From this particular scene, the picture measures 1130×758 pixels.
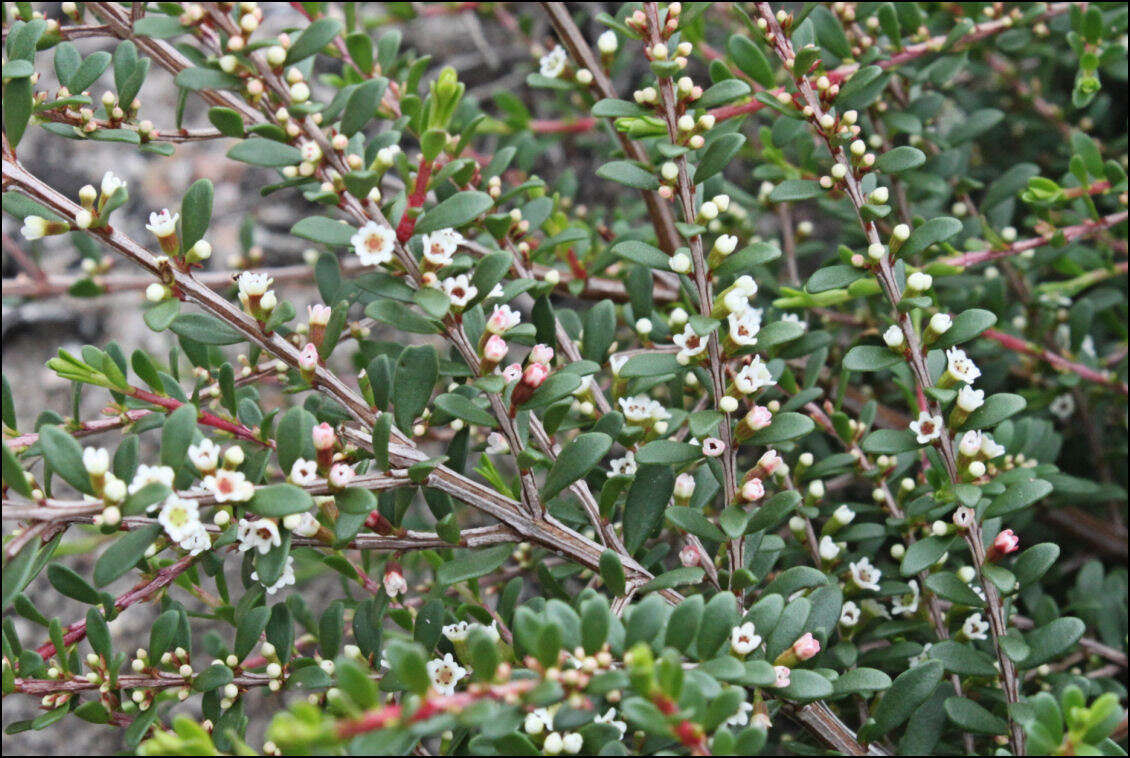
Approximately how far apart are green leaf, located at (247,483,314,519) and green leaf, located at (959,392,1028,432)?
3.28 feet

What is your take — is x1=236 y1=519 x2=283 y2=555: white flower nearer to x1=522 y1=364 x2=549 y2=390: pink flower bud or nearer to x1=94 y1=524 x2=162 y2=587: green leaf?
x1=94 y1=524 x2=162 y2=587: green leaf

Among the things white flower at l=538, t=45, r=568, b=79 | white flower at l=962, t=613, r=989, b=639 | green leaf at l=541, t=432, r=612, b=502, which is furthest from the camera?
white flower at l=538, t=45, r=568, b=79

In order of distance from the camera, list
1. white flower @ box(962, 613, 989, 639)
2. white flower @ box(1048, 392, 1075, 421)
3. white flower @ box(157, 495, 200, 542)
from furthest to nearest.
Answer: white flower @ box(1048, 392, 1075, 421)
white flower @ box(962, 613, 989, 639)
white flower @ box(157, 495, 200, 542)

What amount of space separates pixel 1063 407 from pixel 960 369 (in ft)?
3.73

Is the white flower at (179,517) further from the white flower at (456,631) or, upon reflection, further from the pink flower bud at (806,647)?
the pink flower bud at (806,647)

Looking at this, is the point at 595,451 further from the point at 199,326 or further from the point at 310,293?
the point at 310,293

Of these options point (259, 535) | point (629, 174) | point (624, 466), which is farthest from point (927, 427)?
point (259, 535)

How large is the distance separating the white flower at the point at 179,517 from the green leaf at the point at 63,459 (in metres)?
0.10

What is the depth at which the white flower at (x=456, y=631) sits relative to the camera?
152cm

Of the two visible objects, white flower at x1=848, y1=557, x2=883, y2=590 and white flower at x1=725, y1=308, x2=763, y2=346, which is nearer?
white flower at x1=725, y1=308, x2=763, y2=346

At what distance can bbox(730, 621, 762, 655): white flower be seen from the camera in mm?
1343

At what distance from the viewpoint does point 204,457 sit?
1.27 meters

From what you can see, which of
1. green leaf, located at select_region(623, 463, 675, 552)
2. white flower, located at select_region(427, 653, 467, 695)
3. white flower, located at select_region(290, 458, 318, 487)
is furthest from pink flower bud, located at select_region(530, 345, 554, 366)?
white flower, located at select_region(427, 653, 467, 695)

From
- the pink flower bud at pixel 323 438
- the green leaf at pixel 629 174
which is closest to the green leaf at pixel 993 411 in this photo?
the green leaf at pixel 629 174
